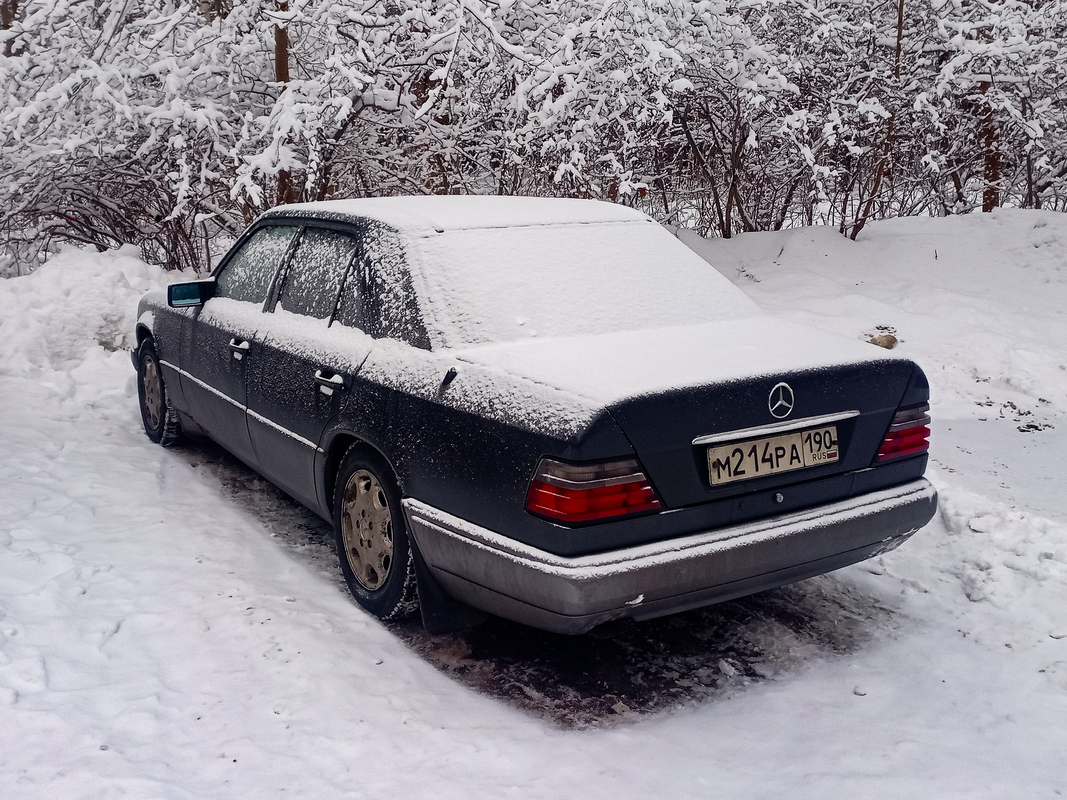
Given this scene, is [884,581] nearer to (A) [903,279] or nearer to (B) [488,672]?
(B) [488,672]

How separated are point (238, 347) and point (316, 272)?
2.22ft

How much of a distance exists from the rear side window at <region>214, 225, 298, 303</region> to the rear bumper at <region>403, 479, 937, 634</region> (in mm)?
1883

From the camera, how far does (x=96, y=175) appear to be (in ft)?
30.9

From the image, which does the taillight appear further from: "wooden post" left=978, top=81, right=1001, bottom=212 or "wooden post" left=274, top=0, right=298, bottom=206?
"wooden post" left=978, top=81, right=1001, bottom=212

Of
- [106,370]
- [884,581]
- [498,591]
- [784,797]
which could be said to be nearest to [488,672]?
[498,591]

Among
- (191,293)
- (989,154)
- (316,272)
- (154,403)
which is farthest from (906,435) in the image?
(989,154)

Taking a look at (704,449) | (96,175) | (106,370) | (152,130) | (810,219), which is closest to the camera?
(704,449)

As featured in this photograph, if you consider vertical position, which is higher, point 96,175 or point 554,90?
point 554,90

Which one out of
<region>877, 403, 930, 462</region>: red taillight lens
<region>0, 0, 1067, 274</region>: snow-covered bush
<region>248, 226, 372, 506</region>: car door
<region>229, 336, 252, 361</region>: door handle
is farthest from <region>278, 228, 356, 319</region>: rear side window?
<region>0, 0, 1067, 274</region>: snow-covered bush

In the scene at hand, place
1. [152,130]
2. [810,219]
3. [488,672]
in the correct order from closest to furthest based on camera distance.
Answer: [488,672] → [152,130] → [810,219]

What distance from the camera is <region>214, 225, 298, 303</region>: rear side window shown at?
4680 mm

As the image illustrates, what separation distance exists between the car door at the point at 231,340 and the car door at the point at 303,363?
0.15 metres

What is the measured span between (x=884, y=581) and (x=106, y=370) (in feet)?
18.7

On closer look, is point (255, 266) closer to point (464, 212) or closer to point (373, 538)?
point (464, 212)
